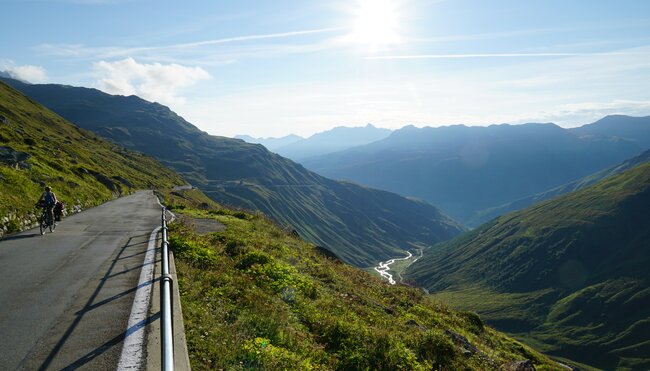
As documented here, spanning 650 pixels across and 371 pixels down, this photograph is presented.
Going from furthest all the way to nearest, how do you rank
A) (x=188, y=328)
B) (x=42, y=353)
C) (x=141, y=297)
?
1. (x=141, y=297)
2. (x=188, y=328)
3. (x=42, y=353)

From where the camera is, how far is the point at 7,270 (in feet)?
45.6

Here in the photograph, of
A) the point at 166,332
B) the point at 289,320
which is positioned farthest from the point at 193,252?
the point at 166,332

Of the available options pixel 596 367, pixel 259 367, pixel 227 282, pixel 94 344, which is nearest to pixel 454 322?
pixel 227 282

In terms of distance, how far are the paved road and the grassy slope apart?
1666mm

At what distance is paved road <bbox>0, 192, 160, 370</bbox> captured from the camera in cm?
767

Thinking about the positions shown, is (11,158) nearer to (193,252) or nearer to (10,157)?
(10,157)

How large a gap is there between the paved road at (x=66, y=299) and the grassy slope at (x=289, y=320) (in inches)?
65.6

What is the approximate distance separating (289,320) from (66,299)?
613cm

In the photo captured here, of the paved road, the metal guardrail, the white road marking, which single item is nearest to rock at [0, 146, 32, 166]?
the paved road

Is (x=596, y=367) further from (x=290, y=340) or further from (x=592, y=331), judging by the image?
(x=290, y=340)

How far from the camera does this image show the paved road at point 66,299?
302 inches

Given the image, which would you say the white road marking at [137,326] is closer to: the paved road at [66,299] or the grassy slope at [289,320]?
the paved road at [66,299]

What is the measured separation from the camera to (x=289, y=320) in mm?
11383

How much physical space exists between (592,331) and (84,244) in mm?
238736
